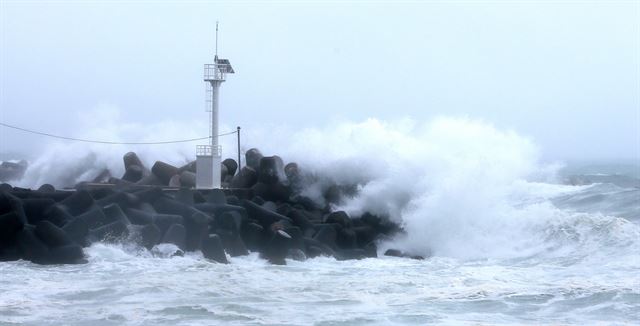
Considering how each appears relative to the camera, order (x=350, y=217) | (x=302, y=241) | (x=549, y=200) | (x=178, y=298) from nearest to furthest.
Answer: (x=178, y=298), (x=302, y=241), (x=350, y=217), (x=549, y=200)

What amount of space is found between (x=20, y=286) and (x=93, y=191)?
3844 millimetres

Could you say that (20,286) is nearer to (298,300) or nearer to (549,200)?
(298,300)

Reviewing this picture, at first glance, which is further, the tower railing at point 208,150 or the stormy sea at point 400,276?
the tower railing at point 208,150

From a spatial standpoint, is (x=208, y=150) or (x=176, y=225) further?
(x=208, y=150)

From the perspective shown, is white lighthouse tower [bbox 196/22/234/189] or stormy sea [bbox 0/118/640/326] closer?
stormy sea [bbox 0/118/640/326]

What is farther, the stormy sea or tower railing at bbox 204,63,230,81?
tower railing at bbox 204,63,230,81

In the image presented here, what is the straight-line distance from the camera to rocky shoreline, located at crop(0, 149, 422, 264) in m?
12.0

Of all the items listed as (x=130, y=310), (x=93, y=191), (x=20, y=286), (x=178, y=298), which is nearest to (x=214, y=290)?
(x=178, y=298)

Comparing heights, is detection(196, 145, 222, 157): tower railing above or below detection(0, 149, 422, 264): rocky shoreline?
above

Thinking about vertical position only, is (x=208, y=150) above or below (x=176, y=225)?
above

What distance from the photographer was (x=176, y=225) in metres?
12.7

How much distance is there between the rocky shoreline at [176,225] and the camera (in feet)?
39.5

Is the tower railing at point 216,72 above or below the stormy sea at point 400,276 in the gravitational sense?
above

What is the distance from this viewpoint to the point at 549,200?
16906mm
